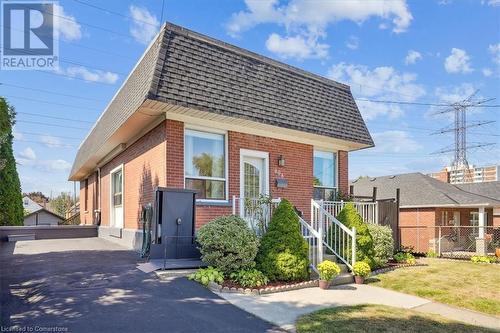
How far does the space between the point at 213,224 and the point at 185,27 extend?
16.8ft

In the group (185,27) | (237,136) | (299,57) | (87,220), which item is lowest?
(87,220)

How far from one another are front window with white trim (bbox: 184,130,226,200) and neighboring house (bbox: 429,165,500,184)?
27.2 m

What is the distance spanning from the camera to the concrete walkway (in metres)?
5.61

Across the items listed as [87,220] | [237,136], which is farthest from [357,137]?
[87,220]

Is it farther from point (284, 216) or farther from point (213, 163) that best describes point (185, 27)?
point (284, 216)

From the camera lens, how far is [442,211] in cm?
2408

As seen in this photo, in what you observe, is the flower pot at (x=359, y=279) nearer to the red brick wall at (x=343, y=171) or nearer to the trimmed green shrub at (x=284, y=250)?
the trimmed green shrub at (x=284, y=250)

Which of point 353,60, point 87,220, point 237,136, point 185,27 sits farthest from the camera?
point 87,220

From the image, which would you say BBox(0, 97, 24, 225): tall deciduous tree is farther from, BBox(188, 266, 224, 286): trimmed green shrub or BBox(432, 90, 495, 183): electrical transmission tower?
BBox(432, 90, 495, 183): electrical transmission tower

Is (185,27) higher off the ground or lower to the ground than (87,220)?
higher

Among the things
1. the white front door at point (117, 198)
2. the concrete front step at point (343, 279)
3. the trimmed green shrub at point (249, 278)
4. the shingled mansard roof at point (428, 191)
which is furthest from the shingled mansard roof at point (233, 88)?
the shingled mansard roof at point (428, 191)

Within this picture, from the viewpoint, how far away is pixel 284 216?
771cm

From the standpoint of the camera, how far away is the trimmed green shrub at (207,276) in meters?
6.50

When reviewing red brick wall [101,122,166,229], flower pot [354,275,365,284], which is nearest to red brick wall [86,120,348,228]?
red brick wall [101,122,166,229]
